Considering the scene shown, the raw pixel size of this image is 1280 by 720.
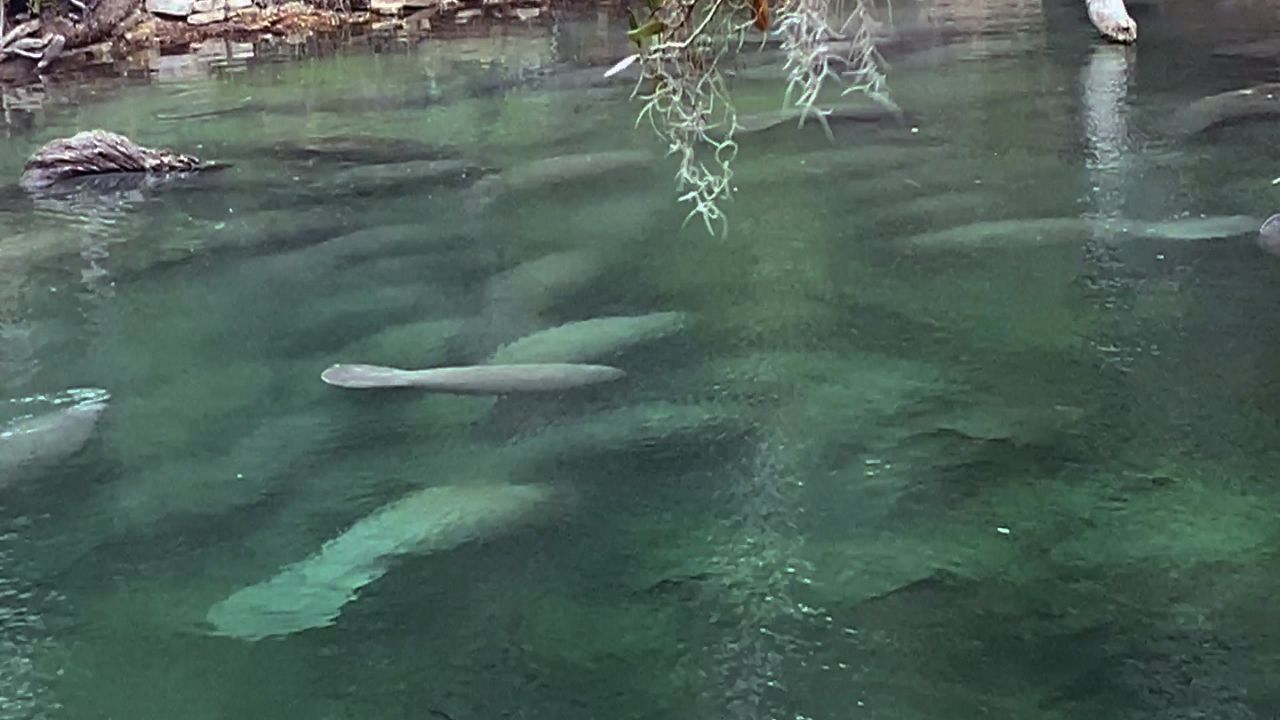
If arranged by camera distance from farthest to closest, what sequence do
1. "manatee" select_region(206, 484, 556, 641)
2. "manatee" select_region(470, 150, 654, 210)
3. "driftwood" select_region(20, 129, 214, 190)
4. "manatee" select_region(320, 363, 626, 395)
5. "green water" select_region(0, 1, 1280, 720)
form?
"driftwood" select_region(20, 129, 214, 190), "manatee" select_region(470, 150, 654, 210), "manatee" select_region(320, 363, 626, 395), "manatee" select_region(206, 484, 556, 641), "green water" select_region(0, 1, 1280, 720)

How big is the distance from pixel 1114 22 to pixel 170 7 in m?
13.0

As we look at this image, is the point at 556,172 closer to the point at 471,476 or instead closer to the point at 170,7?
the point at 471,476

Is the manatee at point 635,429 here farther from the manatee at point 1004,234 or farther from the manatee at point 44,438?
the manatee at point 1004,234

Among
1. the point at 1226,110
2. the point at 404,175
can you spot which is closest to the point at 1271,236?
the point at 1226,110

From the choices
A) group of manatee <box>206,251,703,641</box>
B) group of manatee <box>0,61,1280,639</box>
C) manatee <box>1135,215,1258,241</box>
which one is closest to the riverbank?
group of manatee <box>0,61,1280,639</box>

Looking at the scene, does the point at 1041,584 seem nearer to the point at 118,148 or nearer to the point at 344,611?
the point at 344,611

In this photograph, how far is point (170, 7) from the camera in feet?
63.9

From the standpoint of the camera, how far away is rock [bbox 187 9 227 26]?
19.3 meters

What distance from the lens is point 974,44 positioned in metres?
13.8

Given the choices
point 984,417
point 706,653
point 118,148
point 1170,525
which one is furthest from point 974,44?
point 706,653

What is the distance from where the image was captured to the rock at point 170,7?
19406 millimetres

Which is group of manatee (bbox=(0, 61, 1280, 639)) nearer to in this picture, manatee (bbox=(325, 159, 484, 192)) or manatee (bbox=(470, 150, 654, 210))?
manatee (bbox=(470, 150, 654, 210))

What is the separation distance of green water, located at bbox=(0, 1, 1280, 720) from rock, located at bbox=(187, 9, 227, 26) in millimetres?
10254

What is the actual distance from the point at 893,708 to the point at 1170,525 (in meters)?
1.38
